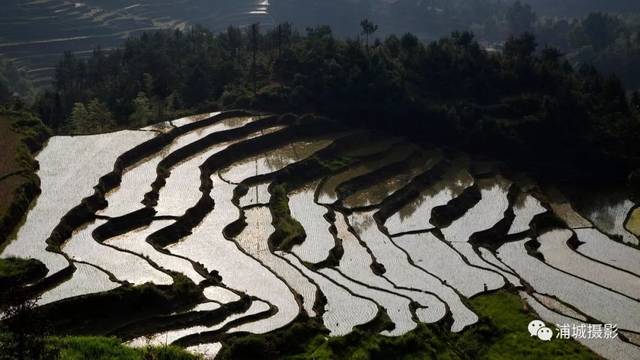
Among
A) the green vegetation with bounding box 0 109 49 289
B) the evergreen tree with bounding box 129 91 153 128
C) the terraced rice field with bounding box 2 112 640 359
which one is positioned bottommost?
the terraced rice field with bounding box 2 112 640 359

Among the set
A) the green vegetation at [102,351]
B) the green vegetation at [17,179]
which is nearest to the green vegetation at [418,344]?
the green vegetation at [102,351]

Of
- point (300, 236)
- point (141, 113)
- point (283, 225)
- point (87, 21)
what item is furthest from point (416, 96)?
point (87, 21)

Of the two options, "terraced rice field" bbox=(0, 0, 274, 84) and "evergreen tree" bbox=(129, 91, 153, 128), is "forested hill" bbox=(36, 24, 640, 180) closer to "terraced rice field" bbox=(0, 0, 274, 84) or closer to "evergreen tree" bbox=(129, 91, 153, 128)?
"evergreen tree" bbox=(129, 91, 153, 128)

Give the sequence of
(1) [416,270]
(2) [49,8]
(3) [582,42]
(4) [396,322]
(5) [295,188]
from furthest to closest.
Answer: (3) [582,42], (2) [49,8], (5) [295,188], (1) [416,270], (4) [396,322]

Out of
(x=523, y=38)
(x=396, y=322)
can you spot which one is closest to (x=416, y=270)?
(x=396, y=322)

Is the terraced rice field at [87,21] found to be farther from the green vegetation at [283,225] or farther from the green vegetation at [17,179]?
the green vegetation at [283,225]

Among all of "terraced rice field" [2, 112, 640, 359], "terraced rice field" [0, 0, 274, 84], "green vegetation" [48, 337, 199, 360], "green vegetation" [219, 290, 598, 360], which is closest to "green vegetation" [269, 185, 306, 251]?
"terraced rice field" [2, 112, 640, 359]

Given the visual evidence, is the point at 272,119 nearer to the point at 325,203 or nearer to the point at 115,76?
the point at 325,203

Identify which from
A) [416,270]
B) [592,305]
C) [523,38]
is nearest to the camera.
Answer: [592,305]
